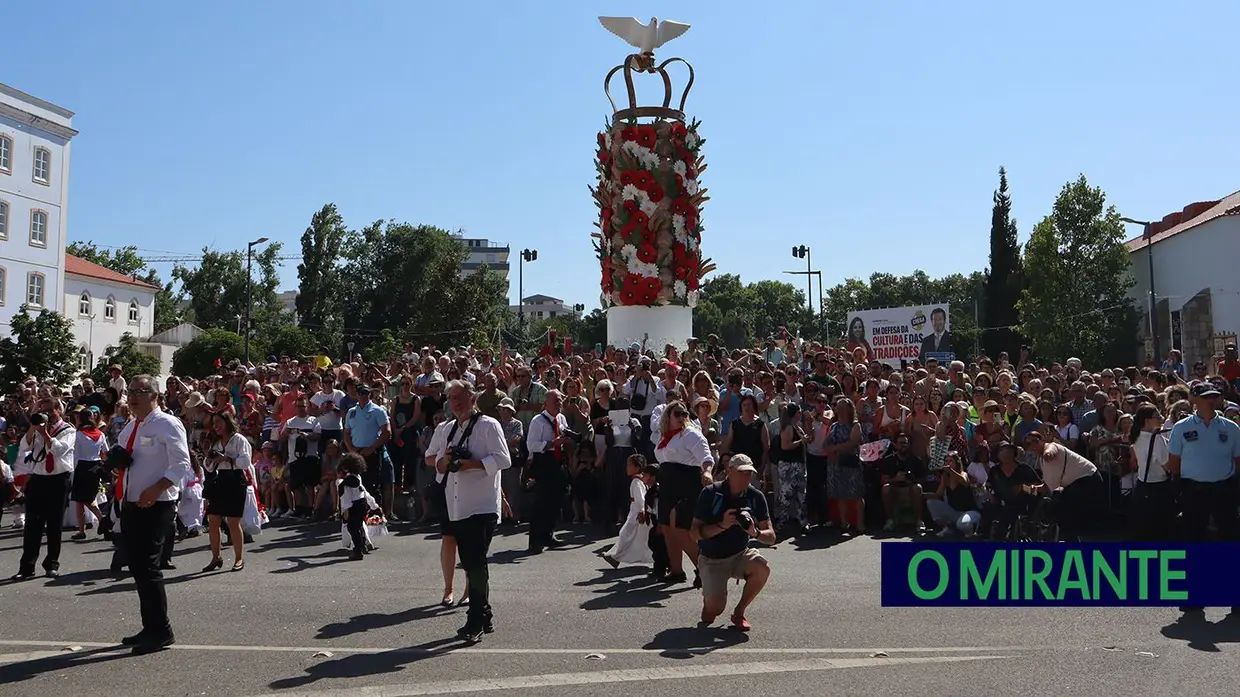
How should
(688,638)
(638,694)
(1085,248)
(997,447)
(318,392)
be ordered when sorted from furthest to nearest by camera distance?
(1085,248) < (318,392) < (997,447) < (688,638) < (638,694)

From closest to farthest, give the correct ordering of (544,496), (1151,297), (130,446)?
(130,446) → (544,496) → (1151,297)

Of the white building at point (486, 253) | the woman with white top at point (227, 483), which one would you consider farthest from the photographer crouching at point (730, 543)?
the white building at point (486, 253)

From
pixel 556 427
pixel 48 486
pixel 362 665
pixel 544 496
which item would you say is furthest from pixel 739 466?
pixel 48 486

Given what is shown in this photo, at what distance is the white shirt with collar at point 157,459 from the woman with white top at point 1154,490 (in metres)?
8.36

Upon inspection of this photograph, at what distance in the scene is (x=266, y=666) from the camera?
6941 millimetres

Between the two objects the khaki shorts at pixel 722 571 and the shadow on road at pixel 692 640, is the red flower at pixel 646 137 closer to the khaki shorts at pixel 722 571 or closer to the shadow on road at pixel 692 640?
the khaki shorts at pixel 722 571

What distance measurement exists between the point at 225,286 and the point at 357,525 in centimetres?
8694

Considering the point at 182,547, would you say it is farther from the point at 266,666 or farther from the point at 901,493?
the point at 901,493

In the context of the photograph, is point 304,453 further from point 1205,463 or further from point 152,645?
point 1205,463

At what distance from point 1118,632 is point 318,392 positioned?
11.4 m

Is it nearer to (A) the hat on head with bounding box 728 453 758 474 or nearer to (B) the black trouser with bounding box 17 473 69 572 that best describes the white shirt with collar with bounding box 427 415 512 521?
(A) the hat on head with bounding box 728 453 758 474

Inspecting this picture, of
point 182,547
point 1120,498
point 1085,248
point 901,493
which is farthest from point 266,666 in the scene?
point 1085,248

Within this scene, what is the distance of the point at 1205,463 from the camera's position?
9.22 meters

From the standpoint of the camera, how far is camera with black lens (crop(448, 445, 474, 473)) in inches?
315
